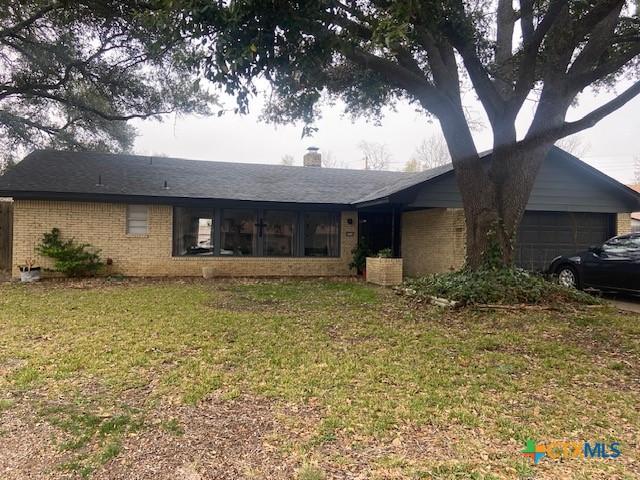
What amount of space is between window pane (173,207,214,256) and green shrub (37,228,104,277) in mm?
2182

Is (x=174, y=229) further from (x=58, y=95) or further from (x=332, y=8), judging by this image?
(x=332, y=8)

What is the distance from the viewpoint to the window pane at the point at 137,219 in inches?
489

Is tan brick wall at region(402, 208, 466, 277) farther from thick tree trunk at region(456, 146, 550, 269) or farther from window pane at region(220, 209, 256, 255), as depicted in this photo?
Answer: window pane at region(220, 209, 256, 255)

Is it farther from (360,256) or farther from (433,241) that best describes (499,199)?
(360,256)

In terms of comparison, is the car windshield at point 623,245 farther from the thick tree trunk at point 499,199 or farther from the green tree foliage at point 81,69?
the green tree foliage at point 81,69

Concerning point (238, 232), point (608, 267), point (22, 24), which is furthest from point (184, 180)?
point (608, 267)

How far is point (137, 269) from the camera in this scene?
40.5 feet

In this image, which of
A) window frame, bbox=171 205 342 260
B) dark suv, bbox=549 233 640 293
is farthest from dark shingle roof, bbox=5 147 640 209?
dark suv, bbox=549 233 640 293

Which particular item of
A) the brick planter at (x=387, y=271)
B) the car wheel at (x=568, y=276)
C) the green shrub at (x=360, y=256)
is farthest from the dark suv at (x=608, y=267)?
the green shrub at (x=360, y=256)

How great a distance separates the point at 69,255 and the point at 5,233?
425 cm

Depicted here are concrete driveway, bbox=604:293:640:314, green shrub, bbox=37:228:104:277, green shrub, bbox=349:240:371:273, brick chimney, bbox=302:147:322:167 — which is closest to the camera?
concrete driveway, bbox=604:293:640:314

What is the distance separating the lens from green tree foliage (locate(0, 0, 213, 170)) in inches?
394

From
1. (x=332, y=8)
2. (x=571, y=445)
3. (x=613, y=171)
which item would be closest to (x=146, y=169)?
(x=332, y=8)

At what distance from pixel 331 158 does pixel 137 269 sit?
111ft
